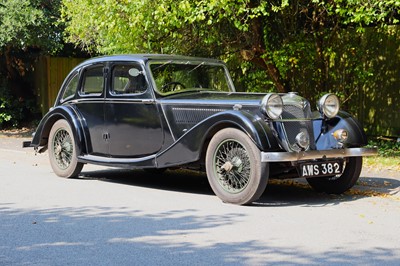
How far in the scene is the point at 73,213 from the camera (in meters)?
7.57

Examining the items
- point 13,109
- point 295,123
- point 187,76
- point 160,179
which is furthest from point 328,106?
point 13,109

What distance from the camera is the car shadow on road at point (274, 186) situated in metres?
8.51

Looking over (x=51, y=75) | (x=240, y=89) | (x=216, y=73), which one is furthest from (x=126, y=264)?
(x=51, y=75)

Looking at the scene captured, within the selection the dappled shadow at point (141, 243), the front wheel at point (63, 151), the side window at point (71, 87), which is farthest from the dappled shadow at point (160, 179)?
the dappled shadow at point (141, 243)

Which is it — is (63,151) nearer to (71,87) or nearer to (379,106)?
(71,87)

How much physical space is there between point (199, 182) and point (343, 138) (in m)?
2.60

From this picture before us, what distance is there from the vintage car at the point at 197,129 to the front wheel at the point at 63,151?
16 mm

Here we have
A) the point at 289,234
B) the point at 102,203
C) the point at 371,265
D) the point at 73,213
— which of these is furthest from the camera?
the point at 102,203

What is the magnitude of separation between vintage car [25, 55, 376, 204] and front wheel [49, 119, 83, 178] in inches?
0.6

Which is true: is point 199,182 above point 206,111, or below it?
below

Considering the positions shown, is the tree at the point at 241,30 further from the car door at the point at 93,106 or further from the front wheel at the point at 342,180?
the front wheel at the point at 342,180

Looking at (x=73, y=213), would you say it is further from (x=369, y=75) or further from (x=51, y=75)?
(x=51, y=75)

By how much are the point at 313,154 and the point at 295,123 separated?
0.49 m

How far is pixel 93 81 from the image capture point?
10328mm
